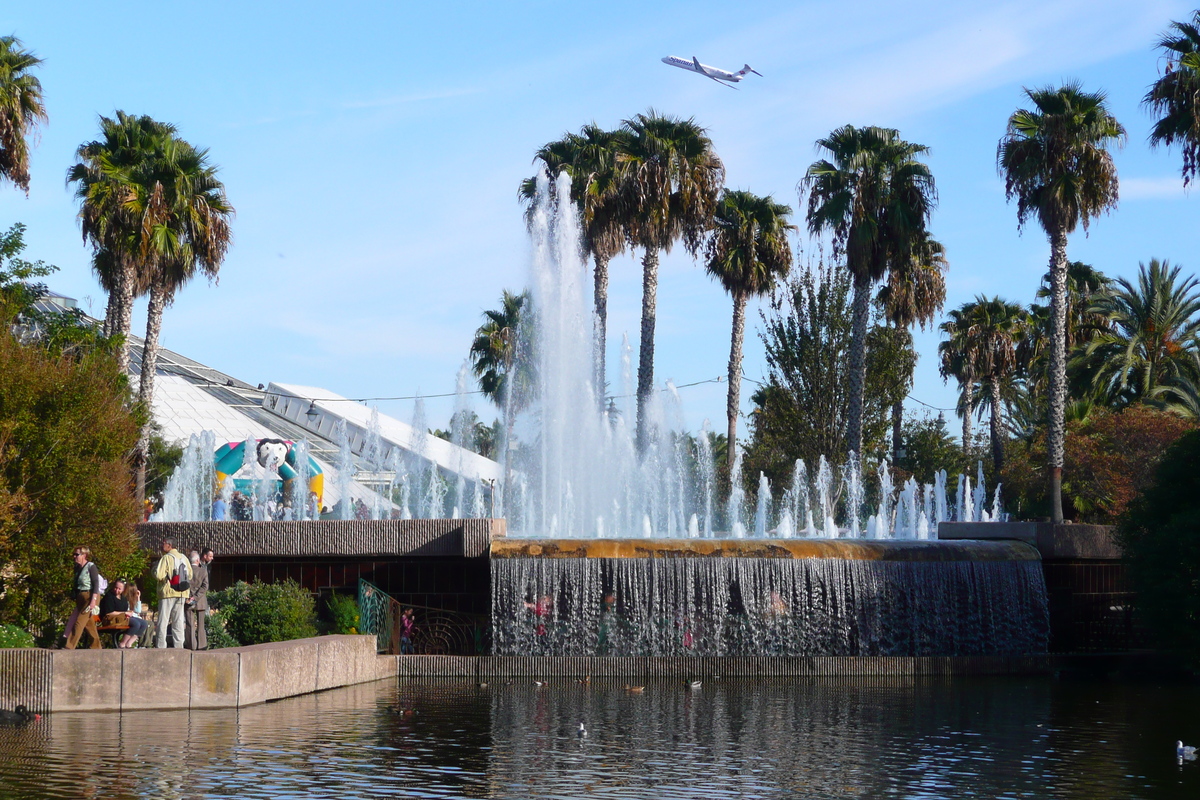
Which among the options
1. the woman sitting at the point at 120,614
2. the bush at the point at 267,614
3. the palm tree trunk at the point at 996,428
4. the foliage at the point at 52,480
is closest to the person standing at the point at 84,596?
the woman sitting at the point at 120,614

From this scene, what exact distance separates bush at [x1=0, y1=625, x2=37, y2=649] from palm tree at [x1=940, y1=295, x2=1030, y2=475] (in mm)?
38058

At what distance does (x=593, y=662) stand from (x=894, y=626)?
4665 millimetres

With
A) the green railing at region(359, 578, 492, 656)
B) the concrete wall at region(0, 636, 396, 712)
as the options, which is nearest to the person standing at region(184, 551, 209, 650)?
the concrete wall at region(0, 636, 396, 712)

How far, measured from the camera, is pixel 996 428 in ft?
156

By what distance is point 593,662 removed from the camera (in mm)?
18281

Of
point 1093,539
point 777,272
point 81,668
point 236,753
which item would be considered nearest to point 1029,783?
point 236,753

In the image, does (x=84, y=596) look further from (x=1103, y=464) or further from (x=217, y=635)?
(x=1103, y=464)

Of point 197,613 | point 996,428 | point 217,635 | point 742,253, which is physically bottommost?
point 217,635

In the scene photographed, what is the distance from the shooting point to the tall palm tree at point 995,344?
1873 inches

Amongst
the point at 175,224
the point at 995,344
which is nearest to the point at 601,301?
the point at 175,224

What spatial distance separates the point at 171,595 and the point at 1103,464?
28.3 metres

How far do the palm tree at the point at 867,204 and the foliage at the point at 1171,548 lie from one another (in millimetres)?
15172

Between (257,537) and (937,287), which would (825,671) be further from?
(937,287)

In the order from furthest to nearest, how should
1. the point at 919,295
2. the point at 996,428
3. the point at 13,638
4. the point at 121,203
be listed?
the point at 996,428
the point at 919,295
the point at 121,203
the point at 13,638
